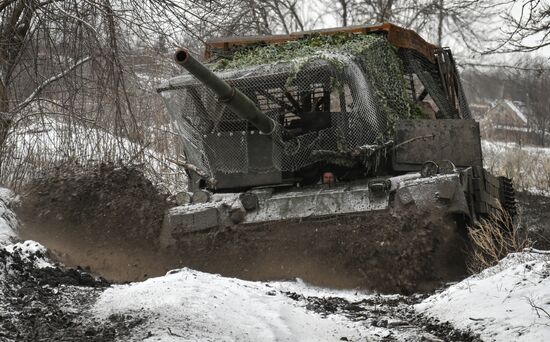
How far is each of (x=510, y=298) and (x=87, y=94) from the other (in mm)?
4922

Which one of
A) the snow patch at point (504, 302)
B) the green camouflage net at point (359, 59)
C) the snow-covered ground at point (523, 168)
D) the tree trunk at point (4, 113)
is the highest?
the green camouflage net at point (359, 59)

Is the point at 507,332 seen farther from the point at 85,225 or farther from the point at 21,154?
the point at 21,154

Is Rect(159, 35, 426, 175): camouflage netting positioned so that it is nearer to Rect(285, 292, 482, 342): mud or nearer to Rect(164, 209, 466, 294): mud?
Rect(164, 209, 466, 294): mud

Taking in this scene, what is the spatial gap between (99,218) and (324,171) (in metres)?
3.27

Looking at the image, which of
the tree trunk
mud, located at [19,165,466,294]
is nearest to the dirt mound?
mud, located at [19,165,466,294]

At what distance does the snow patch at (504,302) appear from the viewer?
5188 mm

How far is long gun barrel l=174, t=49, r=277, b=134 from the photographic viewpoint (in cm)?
729

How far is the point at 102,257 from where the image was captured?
9891mm

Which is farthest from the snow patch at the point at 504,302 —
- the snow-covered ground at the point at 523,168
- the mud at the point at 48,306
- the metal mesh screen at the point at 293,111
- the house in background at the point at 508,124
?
the house in background at the point at 508,124

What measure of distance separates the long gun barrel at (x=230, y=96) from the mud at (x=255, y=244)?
1082 millimetres

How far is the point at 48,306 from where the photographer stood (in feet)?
18.5

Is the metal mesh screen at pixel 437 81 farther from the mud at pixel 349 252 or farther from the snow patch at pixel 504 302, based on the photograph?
the snow patch at pixel 504 302

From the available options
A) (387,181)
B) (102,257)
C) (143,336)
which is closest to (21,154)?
(102,257)

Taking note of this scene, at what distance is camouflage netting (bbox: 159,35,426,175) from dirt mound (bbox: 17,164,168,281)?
1.19 metres
